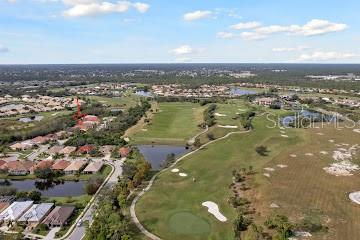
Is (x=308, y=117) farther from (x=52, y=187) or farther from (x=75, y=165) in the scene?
(x=52, y=187)

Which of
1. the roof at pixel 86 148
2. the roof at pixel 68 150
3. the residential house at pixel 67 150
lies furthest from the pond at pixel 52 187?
the roof at pixel 86 148

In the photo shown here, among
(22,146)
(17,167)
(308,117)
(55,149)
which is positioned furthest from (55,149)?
(308,117)

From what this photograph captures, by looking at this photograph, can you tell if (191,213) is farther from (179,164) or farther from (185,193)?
(179,164)

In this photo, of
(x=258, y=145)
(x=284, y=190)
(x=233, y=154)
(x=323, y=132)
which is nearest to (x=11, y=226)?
(x=284, y=190)

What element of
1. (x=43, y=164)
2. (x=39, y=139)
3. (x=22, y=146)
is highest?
(x=43, y=164)

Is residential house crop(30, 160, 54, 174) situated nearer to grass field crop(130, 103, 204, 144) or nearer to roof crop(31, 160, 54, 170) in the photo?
roof crop(31, 160, 54, 170)

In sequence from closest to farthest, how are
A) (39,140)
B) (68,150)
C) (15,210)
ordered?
(15,210)
(68,150)
(39,140)

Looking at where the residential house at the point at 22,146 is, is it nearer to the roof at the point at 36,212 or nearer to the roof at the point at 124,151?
the roof at the point at 124,151

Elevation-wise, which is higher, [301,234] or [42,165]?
[301,234]
